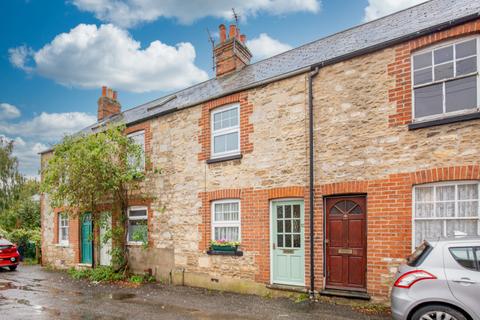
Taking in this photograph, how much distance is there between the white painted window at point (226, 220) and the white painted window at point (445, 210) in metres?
4.72

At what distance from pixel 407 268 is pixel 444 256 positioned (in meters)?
0.57

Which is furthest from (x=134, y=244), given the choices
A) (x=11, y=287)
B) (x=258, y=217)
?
(x=258, y=217)

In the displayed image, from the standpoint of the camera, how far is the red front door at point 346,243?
26.4ft

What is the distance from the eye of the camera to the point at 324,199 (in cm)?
861

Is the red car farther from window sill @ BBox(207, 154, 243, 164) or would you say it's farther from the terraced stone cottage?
window sill @ BBox(207, 154, 243, 164)

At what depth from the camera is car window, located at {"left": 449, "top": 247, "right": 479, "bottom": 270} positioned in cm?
508

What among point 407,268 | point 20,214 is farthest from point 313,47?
point 20,214

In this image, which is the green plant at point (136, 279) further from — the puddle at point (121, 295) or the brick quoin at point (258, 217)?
the brick quoin at point (258, 217)

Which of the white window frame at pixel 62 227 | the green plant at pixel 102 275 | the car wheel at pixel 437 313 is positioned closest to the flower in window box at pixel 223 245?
the green plant at pixel 102 275

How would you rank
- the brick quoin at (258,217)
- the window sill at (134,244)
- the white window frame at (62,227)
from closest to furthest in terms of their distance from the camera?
the brick quoin at (258,217) → the window sill at (134,244) → the white window frame at (62,227)

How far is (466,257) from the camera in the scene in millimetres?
5148

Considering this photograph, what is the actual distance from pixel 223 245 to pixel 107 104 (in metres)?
13.2

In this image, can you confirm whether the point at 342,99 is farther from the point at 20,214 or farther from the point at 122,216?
the point at 20,214

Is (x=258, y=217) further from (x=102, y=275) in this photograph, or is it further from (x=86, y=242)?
(x=86, y=242)
